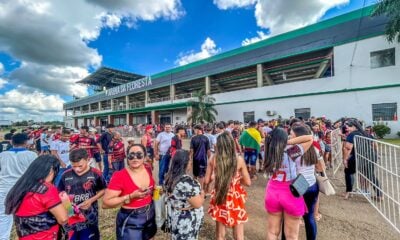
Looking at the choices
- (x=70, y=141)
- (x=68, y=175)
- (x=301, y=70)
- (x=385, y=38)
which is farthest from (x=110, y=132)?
(x=301, y=70)

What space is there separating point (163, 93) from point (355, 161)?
2918 cm

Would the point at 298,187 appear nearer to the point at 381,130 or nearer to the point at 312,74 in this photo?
the point at 381,130

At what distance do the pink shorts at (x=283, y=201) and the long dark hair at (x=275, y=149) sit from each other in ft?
0.61

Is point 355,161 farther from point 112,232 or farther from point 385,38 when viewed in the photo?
point 385,38

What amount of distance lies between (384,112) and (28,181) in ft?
51.7

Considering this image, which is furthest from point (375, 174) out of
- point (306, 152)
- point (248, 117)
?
point (248, 117)

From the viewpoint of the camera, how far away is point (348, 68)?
42.0 ft

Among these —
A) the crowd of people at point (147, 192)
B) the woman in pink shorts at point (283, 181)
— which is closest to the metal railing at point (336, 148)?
the crowd of people at point (147, 192)

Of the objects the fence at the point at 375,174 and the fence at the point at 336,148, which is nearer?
the fence at the point at 375,174

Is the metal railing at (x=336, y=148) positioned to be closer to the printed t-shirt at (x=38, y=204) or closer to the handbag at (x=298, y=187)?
the handbag at (x=298, y=187)

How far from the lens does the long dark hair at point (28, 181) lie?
1729 millimetres

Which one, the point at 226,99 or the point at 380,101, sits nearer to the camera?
the point at 380,101

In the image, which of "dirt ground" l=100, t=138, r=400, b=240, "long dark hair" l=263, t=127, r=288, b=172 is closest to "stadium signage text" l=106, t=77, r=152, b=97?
"dirt ground" l=100, t=138, r=400, b=240

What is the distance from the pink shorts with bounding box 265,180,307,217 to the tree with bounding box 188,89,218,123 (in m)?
16.2
